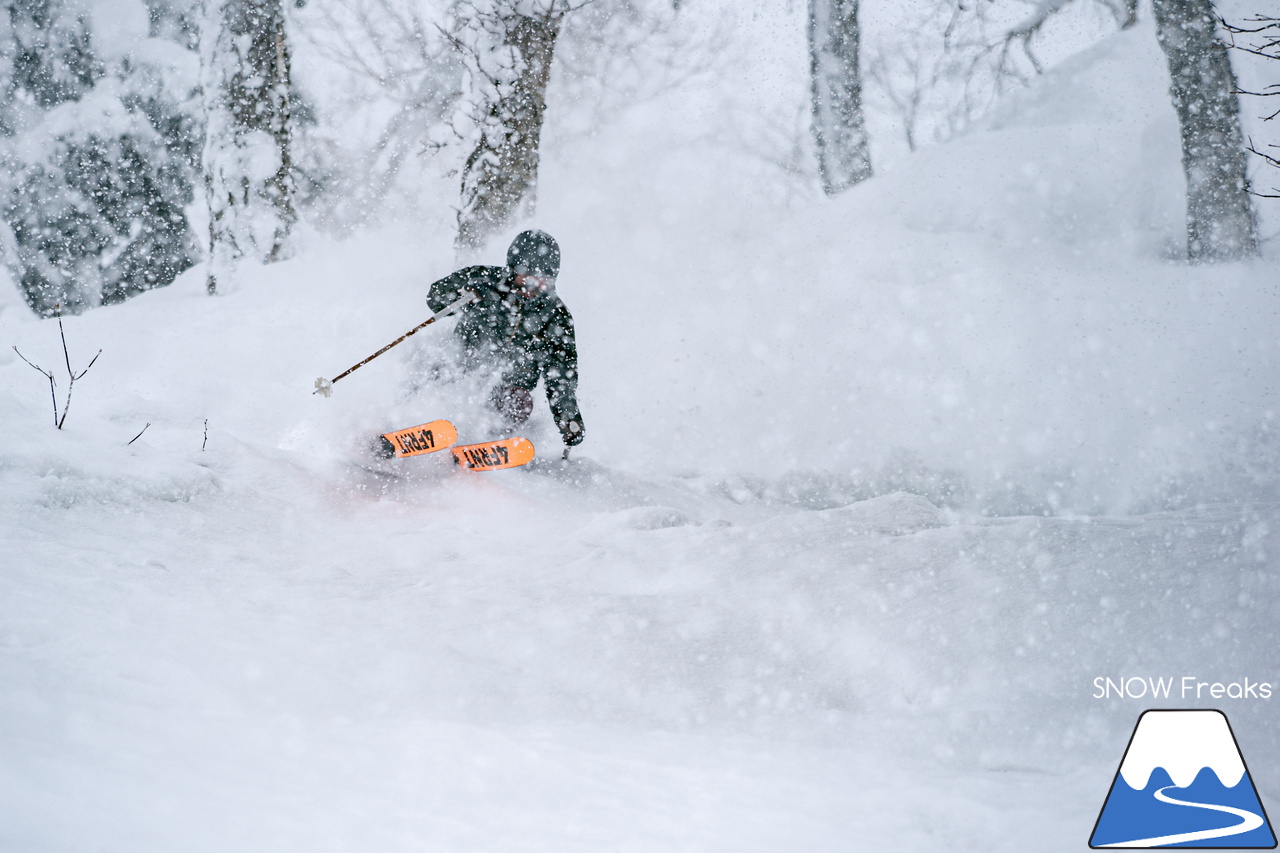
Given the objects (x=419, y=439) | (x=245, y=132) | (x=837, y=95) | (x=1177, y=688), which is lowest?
(x=1177, y=688)

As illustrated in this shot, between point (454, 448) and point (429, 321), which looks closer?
point (454, 448)

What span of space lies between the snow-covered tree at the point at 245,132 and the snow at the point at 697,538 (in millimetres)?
398

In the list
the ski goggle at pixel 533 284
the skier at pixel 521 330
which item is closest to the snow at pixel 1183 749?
the skier at pixel 521 330

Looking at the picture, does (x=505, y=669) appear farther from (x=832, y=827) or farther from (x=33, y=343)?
(x=33, y=343)

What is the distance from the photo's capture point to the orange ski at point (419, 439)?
4281 mm

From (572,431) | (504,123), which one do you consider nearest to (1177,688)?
(572,431)

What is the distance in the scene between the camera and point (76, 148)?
9500 millimetres

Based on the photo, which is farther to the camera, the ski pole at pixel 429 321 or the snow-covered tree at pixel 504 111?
the snow-covered tree at pixel 504 111

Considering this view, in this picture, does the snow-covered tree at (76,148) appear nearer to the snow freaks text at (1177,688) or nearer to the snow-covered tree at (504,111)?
the snow-covered tree at (504,111)

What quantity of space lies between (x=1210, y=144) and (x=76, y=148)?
12378mm

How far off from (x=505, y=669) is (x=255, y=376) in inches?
172

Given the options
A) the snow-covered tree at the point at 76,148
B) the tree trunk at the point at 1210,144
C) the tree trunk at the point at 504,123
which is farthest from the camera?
the snow-covered tree at the point at 76,148

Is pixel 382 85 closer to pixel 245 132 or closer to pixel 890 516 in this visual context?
pixel 245 132

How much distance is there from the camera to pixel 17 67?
32.2 ft
